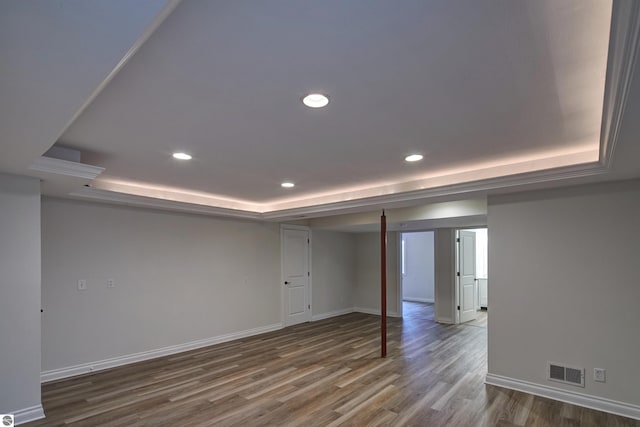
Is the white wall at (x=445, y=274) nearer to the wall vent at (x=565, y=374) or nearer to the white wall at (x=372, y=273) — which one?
the white wall at (x=372, y=273)

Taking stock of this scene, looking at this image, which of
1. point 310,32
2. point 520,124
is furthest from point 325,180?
point 310,32

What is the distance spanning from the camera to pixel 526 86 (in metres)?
1.90

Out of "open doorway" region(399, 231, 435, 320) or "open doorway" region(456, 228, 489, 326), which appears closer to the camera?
"open doorway" region(456, 228, 489, 326)

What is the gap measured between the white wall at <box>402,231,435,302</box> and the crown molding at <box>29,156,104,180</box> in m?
9.50

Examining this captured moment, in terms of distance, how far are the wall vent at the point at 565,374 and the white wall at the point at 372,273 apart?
15.3ft

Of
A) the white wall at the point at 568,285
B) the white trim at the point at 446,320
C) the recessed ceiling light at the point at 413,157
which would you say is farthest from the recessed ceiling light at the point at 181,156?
the white trim at the point at 446,320

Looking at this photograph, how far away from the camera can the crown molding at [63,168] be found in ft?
9.41

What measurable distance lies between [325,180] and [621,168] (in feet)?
9.12

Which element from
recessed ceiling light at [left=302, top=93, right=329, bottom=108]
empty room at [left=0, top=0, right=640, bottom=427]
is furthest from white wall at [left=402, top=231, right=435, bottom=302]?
recessed ceiling light at [left=302, top=93, right=329, bottom=108]

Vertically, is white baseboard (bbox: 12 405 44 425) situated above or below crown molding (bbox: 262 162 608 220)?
below

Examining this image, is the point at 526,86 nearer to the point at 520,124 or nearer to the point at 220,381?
the point at 520,124

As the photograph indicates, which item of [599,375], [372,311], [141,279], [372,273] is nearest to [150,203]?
[141,279]

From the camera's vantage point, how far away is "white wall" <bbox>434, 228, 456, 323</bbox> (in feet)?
24.5

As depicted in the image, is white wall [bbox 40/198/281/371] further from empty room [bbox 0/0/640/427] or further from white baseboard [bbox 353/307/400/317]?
white baseboard [bbox 353/307/400/317]
